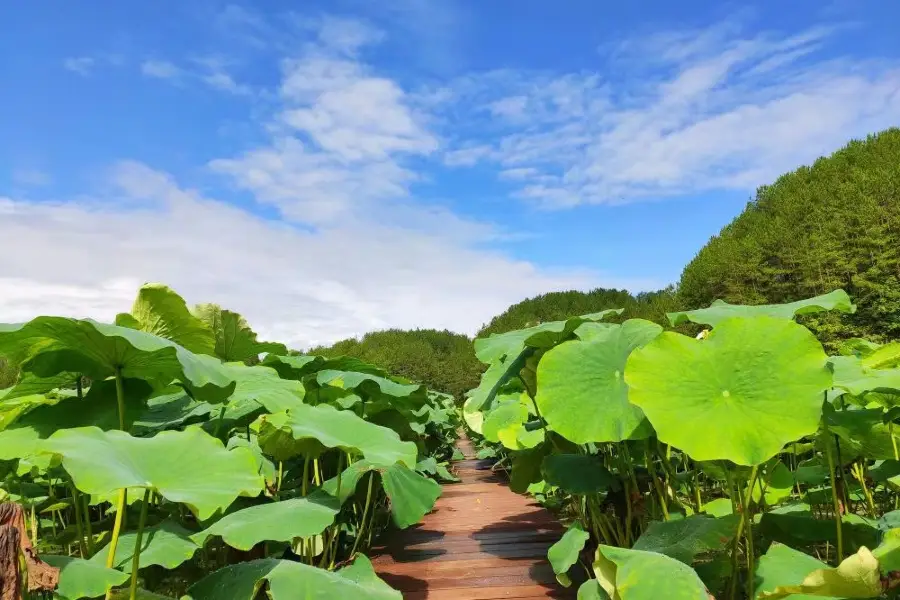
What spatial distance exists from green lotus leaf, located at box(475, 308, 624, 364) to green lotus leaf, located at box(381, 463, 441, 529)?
0.55 m

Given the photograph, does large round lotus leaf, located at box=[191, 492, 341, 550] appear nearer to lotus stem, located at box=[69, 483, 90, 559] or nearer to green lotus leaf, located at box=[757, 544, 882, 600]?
lotus stem, located at box=[69, 483, 90, 559]

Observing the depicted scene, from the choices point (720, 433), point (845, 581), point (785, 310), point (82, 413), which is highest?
point (785, 310)

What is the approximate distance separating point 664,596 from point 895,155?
75.4 feet

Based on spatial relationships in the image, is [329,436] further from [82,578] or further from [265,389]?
[82,578]

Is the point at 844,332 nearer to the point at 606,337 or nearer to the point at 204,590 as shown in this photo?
the point at 606,337

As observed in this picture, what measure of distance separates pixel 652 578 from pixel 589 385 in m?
0.52

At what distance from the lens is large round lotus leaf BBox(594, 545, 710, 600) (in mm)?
1033

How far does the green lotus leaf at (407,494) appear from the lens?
208 cm

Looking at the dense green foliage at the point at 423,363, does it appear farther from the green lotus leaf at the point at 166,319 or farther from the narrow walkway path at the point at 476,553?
the green lotus leaf at the point at 166,319

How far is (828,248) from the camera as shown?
15.6 meters

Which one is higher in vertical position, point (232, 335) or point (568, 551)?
point (232, 335)

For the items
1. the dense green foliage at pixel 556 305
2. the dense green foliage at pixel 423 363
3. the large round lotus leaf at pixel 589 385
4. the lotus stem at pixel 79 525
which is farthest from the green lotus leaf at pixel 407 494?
the dense green foliage at pixel 556 305

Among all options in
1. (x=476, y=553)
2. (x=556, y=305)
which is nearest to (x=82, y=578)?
(x=476, y=553)

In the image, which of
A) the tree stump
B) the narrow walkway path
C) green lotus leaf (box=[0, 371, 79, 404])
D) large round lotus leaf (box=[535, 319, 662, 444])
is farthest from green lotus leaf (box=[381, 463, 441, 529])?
the tree stump
